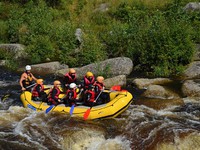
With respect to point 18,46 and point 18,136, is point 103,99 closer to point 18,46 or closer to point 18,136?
point 18,136

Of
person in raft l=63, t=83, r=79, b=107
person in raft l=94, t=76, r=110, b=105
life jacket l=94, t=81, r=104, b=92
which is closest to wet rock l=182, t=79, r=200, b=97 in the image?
person in raft l=94, t=76, r=110, b=105

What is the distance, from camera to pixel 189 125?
353 inches

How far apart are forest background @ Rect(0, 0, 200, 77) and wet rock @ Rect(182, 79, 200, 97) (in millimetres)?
1819

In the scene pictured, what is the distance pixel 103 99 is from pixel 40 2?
45.5ft

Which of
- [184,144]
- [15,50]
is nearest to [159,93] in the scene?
[184,144]

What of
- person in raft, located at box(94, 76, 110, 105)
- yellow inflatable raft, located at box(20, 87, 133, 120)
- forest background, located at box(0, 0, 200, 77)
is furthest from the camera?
forest background, located at box(0, 0, 200, 77)

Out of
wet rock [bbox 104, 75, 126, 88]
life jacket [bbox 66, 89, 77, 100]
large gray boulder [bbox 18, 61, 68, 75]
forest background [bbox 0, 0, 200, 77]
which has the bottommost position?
large gray boulder [bbox 18, 61, 68, 75]

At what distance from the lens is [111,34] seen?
16.5 m

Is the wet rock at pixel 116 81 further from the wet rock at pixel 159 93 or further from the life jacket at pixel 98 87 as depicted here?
the life jacket at pixel 98 87

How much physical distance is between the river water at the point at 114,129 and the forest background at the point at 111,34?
150 inches

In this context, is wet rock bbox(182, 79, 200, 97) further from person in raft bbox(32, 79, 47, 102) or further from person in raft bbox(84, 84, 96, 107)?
person in raft bbox(32, 79, 47, 102)

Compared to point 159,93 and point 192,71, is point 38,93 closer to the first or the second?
point 159,93

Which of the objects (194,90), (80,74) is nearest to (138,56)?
(80,74)

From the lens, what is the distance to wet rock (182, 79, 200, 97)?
1141 centimetres
